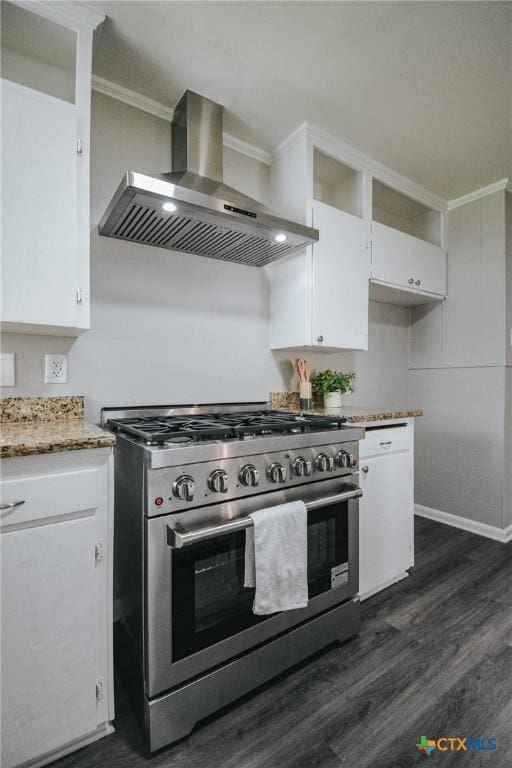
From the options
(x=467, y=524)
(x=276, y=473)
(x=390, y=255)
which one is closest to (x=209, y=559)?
(x=276, y=473)

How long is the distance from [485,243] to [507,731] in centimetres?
277

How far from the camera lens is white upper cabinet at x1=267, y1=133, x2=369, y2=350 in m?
2.04

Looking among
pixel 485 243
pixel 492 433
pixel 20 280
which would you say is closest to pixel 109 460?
pixel 20 280

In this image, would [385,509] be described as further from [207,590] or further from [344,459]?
[207,590]

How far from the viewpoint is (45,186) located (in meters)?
1.27

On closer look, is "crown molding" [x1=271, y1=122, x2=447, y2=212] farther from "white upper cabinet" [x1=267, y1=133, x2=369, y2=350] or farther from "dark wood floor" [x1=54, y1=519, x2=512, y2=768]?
"dark wood floor" [x1=54, y1=519, x2=512, y2=768]

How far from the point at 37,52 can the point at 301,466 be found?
1.96 meters

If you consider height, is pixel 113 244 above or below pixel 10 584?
above

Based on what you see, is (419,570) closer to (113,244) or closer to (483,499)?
(483,499)

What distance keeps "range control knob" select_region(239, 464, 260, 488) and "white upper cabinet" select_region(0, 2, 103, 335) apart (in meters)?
0.79

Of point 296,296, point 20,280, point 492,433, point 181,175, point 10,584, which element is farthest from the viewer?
point 492,433

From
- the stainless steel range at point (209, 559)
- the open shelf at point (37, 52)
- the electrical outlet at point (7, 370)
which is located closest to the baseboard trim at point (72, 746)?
the stainless steel range at point (209, 559)

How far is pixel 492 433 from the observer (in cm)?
271

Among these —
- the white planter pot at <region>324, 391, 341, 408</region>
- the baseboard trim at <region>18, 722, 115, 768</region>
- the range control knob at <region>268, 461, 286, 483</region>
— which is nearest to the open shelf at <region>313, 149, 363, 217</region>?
the white planter pot at <region>324, 391, 341, 408</region>
